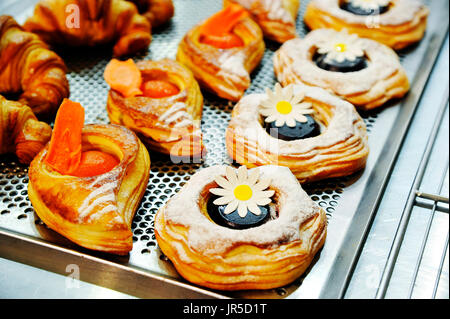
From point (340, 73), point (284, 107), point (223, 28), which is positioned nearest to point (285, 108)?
point (284, 107)

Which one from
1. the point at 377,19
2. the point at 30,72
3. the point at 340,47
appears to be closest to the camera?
the point at 30,72

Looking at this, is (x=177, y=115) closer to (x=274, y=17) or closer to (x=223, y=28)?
(x=223, y=28)

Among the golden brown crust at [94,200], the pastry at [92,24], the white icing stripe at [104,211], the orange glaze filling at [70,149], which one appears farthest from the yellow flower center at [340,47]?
the white icing stripe at [104,211]

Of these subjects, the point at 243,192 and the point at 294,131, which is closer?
the point at 243,192

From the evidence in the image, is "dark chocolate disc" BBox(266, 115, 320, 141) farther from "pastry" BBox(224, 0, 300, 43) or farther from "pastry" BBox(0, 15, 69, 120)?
"pastry" BBox(0, 15, 69, 120)

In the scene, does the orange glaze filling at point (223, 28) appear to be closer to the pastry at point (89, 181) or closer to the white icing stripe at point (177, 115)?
the white icing stripe at point (177, 115)
